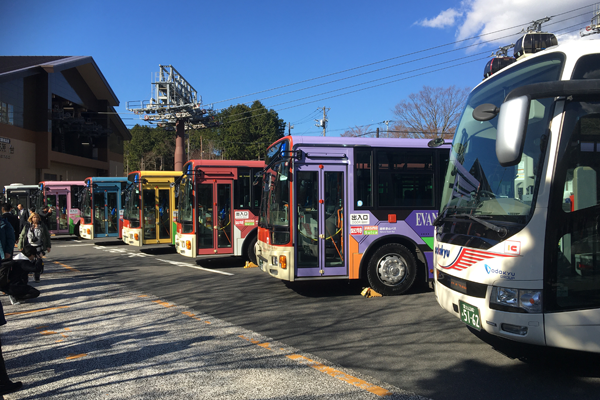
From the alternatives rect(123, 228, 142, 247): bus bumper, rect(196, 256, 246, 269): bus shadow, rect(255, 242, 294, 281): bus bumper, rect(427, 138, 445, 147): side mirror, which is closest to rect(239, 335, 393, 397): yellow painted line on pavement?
rect(255, 242, 294, 281): bus bumper

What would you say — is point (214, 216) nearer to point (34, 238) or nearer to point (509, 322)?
point (34, 238)

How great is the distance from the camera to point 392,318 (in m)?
6.81

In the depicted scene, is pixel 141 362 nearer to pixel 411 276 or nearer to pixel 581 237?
pixel 581 237

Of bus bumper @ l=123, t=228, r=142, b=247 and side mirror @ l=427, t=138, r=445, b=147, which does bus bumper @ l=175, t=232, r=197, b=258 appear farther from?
side mirror @ l=427, t=138, r=445, b=147

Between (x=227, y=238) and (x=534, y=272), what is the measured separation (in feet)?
32.2

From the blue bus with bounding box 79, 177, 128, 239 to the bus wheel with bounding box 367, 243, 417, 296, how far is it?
1544 centimetres

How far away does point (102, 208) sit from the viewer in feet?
67.3

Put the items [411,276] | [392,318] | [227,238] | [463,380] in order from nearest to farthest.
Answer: [463,380] → [392,318] → [411,276] → [227,238]

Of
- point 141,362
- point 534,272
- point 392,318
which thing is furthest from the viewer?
point 392,318

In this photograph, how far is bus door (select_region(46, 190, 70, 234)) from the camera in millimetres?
22531

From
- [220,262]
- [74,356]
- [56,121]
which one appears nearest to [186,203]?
[220,262]

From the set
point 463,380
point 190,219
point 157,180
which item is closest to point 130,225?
point 157,180

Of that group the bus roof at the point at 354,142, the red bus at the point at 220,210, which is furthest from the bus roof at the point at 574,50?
the red bus at the point at 220,210

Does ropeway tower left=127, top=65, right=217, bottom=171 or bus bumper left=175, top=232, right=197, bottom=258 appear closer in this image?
bus bumper left=175, top=232, right=197, bottom=258
